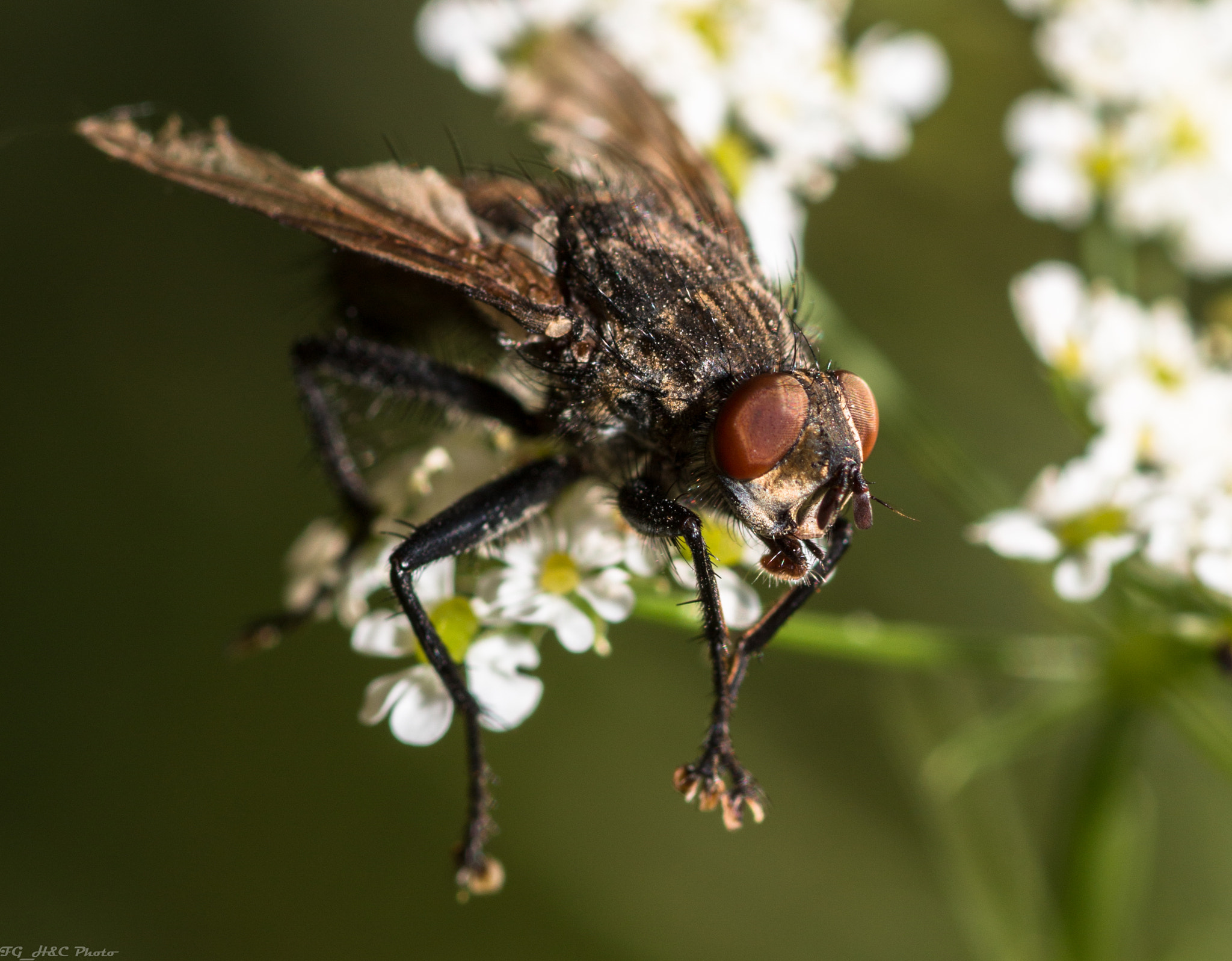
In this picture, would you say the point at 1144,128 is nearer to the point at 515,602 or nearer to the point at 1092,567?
the point at 1092,567

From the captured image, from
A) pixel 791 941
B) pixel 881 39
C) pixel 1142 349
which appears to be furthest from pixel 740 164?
pixel 791 941

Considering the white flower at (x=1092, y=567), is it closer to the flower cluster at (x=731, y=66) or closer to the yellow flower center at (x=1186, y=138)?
the flower cluster at (x=731, y=66)

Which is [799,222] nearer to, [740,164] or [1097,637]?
[740,164]

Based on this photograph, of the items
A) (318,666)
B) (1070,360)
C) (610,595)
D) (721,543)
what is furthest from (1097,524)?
(318,666)

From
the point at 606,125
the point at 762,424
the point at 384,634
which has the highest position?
the point at 606,125

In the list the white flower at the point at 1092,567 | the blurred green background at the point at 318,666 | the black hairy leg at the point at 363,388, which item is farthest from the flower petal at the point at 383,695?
the blurred green background at the point at 318,666

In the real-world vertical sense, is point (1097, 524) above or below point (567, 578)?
above

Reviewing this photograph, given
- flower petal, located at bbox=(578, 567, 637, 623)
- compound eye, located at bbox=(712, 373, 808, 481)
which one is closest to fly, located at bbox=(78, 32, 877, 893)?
compound eye, located at bbox=(712, 373, 808, 481)
